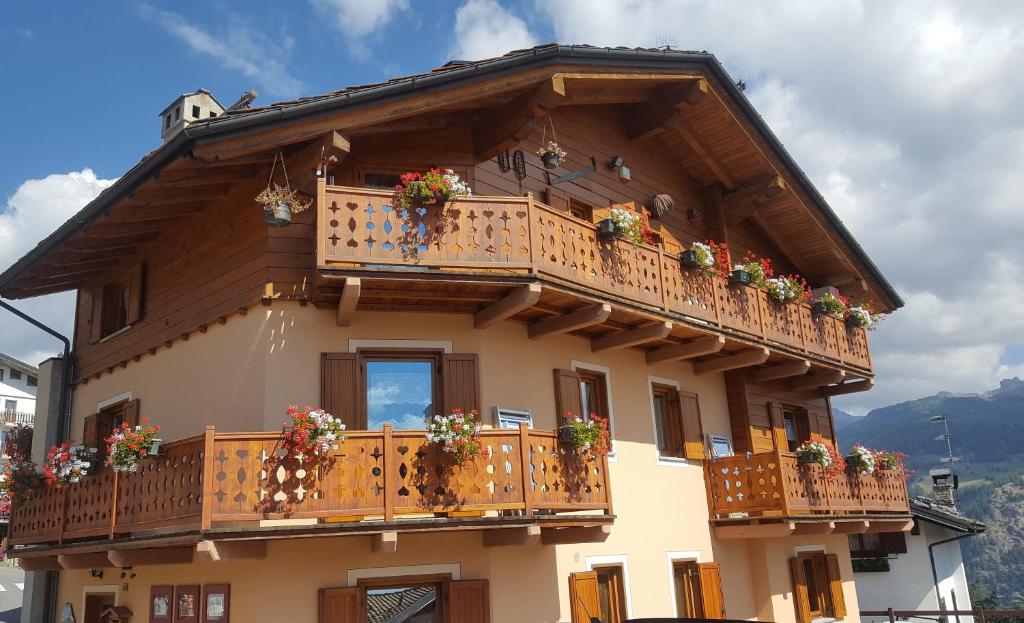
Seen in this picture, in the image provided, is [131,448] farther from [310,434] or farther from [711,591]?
[711,591]

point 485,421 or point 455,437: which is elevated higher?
point 485,421

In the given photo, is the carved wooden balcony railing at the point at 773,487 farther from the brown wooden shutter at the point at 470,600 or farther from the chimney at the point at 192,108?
the chimney at the point at 192,108

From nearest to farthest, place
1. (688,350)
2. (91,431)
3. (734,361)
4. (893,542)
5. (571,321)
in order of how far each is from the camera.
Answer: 1. (571,321)
2. (688,350)
3. (91,431)
4. (734,361)
5. (893,542)

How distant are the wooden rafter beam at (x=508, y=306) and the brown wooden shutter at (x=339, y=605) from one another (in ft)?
12.9

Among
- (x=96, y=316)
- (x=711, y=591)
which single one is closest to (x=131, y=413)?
(x=96, y=316)

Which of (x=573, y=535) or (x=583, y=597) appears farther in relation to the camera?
(x=583, y=597)

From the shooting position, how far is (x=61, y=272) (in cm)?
1598

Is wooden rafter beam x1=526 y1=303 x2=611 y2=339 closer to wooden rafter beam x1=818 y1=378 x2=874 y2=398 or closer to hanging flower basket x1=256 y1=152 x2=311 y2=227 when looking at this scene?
hanging flower basket x1=256 y1=152 x2=311 y2=227

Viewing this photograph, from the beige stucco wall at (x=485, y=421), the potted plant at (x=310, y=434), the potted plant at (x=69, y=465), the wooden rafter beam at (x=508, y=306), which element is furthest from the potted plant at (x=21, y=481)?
the wooden rafter beam at (x=508, y=306)

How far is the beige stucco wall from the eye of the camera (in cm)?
1102

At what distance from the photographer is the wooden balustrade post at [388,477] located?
9.94 meters

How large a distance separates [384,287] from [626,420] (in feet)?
16.6

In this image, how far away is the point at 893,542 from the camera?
974 inches

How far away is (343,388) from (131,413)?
471 cm
